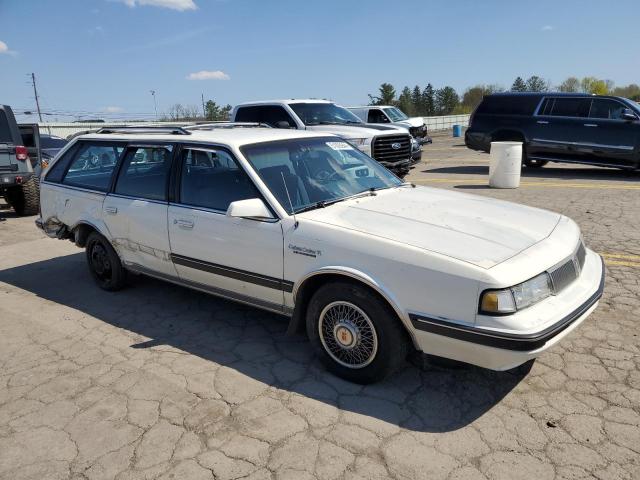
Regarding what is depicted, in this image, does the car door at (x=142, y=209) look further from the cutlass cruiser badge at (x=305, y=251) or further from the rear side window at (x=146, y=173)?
the cutlass cruiser badge at (x=305, y=251)

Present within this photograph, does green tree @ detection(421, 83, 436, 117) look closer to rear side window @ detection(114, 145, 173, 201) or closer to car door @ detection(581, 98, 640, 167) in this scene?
car door @ detection(581, 98, 640, 167)

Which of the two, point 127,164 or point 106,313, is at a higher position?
point 127,164

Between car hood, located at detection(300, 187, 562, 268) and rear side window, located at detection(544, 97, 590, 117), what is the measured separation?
971cm

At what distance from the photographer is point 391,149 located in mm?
10430

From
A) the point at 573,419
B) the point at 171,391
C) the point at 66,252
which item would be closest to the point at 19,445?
the point at 171,391

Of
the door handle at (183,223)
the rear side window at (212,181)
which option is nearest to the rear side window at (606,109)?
the rear side window at (212,181)

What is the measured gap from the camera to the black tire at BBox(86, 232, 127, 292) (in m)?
4.95

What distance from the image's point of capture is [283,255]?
3.38 meters

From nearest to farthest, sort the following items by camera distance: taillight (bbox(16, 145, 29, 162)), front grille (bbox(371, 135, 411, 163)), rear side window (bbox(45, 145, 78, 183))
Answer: rear side window (bbox(45, 145, 78, 183)) < taillight (bbox(16, 145, 29, 162)) < front grille (bbox(371, 135, 411, 163))

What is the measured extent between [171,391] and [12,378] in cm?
124

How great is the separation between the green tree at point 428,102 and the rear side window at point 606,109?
49.6 meters

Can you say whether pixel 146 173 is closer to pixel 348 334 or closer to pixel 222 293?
pixel 222 293

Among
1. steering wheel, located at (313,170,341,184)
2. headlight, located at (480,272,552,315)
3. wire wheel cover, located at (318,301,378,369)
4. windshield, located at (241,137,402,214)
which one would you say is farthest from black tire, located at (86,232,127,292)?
headlight, located at (480,272,552,315)

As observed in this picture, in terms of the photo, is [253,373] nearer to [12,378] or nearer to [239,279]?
[239,279]
